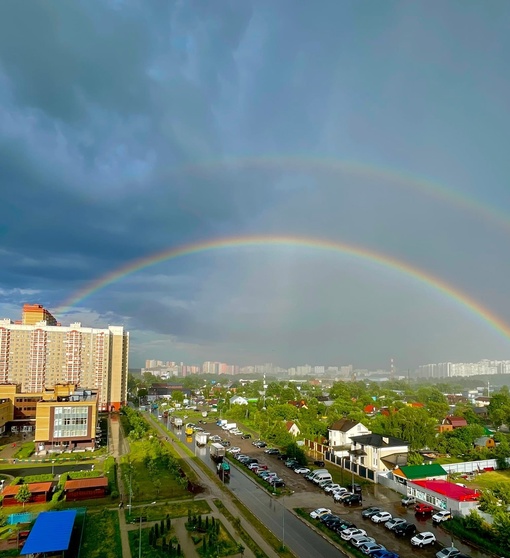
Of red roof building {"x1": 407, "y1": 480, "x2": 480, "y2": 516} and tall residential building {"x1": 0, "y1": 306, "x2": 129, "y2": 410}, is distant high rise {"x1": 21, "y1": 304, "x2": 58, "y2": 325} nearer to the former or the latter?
tall residential building {"x1": 0, "y1": 306, "x2": 129, "y2": 410}

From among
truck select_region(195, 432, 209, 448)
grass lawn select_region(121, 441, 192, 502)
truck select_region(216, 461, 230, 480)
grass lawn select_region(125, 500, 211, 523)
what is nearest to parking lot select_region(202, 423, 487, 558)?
truck select_region(216, 461, 230, 480)

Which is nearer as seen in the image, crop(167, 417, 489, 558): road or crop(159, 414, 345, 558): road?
crop(159, 414, 345, 558): road

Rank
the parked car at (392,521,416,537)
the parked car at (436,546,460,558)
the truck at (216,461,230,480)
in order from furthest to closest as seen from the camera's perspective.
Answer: the truck at (216,461,230,480) < the parked car at (392,521,416,537) < the parked car at (436,546,460,558)

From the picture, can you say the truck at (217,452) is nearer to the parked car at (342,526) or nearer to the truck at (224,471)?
the truck at (224,471)

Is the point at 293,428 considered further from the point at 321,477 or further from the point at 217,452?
the point at 321,477

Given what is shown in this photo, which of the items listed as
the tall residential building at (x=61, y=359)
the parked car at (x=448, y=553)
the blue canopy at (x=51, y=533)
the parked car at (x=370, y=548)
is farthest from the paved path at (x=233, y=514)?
the tall residential building at (x=61, y=359)

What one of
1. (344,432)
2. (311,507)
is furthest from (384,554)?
(344,432)
